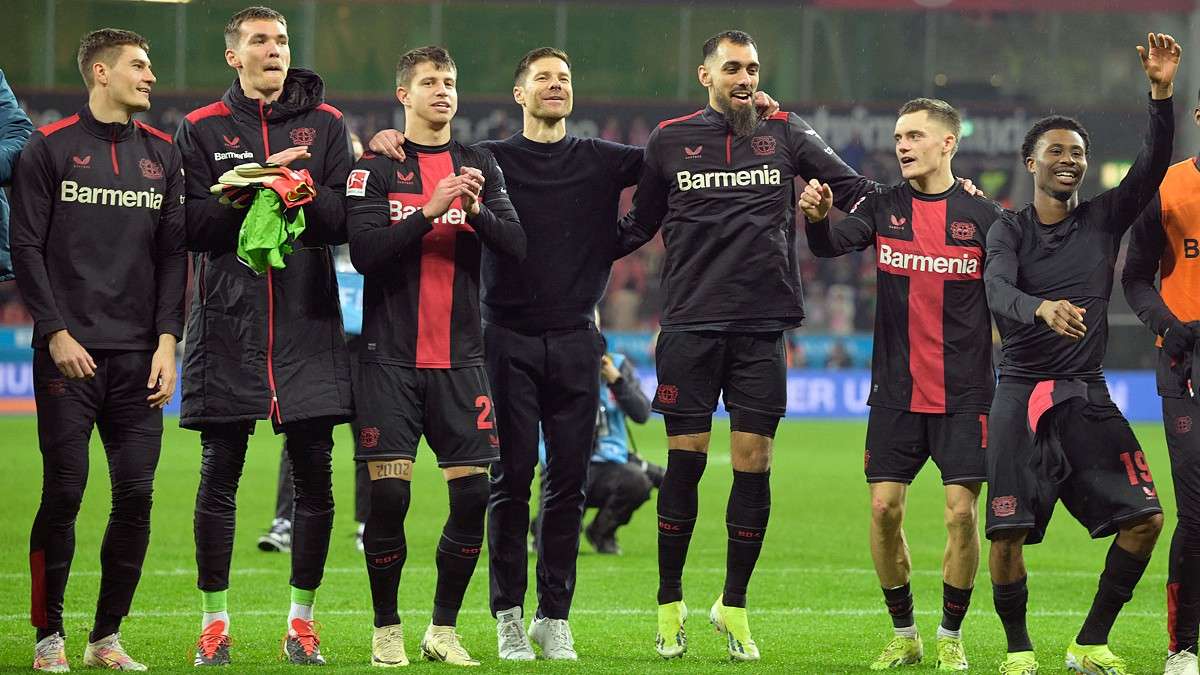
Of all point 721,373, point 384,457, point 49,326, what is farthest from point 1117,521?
point 49,326

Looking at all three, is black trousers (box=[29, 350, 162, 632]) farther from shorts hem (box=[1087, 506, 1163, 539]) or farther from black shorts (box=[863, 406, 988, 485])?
shorts hem (box=[1087, 506, 1163, 539])

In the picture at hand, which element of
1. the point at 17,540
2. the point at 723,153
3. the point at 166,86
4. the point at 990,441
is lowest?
the point at 17,540

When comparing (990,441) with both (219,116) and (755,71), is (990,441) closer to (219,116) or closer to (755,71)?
(755,71)

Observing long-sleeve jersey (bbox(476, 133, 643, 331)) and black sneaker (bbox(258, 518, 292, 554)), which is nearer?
long-sleeve jersey (bbox(476, 133, 643, 331))

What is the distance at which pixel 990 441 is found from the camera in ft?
18.4

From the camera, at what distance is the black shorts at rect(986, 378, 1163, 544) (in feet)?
18.0

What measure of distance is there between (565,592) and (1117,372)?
61.4ft

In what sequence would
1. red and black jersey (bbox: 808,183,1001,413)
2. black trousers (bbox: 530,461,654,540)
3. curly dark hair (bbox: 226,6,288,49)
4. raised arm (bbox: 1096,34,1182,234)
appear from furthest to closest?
black trousers (bbox: 530,461,654,540)
red and black jersey (bbox: 808,183,1001,413)
curly dark hair (bbox: 226,6,288,49)
raised arm (bbox: 1096,34,1182,234)

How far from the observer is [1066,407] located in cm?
557

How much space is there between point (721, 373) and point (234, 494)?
1901 mm

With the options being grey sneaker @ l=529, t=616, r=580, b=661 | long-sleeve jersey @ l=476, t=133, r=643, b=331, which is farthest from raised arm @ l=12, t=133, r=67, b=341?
grey sneaker @ l=529, t=616, r=580, b=661

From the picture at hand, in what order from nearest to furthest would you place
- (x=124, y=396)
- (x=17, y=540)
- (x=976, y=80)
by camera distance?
(x=124, y=396), (x=17, y=540), (x=976, y=80)

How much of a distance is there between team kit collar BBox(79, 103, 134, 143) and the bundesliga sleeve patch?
0.81m

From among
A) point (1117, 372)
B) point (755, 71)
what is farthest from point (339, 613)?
point (1117, 372)
